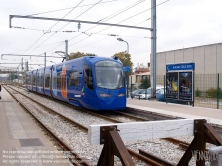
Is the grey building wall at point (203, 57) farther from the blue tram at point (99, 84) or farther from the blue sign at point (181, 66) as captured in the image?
the blue tram at point (99, 84)

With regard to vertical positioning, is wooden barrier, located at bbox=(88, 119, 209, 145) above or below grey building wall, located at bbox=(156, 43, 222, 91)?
below

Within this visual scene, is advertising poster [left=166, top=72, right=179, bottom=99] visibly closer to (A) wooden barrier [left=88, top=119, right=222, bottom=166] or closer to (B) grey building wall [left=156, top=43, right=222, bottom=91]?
(A) wooden barrier [left=88, top=119, right=222, bottom=166]

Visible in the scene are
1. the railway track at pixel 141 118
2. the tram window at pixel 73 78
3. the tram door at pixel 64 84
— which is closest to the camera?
the railway track at pixel 141 118

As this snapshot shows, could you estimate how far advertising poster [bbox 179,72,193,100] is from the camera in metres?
17.4

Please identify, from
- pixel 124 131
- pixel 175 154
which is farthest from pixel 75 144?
pixel 124 131

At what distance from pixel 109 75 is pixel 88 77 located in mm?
1068

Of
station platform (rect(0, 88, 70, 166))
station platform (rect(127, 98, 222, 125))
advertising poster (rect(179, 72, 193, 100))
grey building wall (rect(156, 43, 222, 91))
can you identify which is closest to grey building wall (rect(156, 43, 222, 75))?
grey building wall (rect(156, 43, 222, 91))

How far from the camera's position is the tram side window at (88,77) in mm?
15305

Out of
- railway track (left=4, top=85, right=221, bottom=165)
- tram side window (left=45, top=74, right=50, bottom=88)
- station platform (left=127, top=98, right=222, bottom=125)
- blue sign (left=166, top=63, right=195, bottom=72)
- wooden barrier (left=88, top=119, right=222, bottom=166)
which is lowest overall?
railway track (left=4, top=85, right=221, bottom=165)

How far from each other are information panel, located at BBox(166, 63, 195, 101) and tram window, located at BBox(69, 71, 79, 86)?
5863 millimetres

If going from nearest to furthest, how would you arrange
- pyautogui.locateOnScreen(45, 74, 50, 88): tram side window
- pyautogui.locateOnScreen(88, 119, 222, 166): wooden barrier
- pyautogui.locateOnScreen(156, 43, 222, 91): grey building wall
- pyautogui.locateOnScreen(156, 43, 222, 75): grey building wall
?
1. pyautogui.locateOnScreen(88, 119, 222, 166): wooden barrier
2. pyautogui.locateOnScreen(45, 74, 50, 88): tram side window
3. pyautogui.locateOnScreen(156, 43, 222, 91): grey building wall
4. pyautogui.locateOnScreen(156, 43, 222, 75): grey building wall

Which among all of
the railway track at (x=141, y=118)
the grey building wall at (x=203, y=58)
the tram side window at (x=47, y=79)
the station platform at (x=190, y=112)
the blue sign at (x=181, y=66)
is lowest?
the railway track at (x=141, y=118)

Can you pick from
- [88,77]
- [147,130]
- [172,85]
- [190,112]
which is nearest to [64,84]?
[88,77]

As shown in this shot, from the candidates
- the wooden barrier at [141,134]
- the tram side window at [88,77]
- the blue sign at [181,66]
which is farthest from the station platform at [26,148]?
the blue sign at [181,66]
